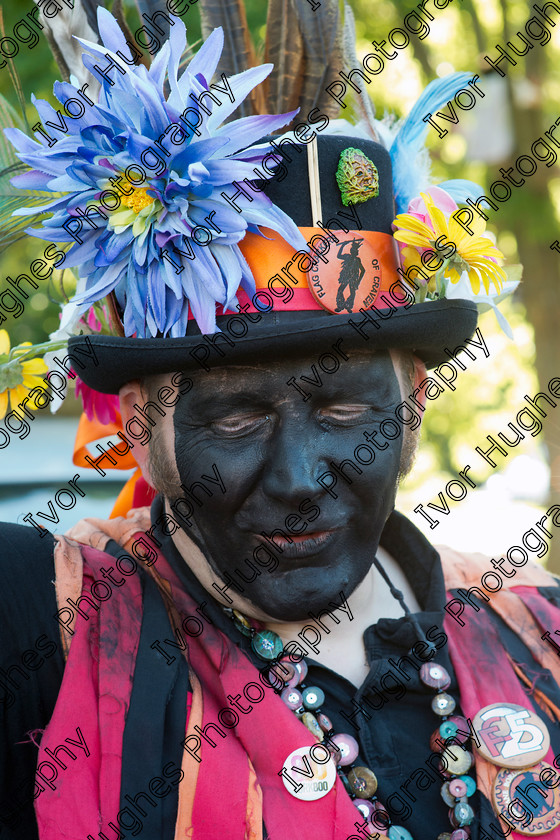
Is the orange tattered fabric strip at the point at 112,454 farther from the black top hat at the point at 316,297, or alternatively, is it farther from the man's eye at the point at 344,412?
the man's eye at the point at 344,412

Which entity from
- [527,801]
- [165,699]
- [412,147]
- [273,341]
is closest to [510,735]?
[527,801]

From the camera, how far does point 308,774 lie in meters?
1.70

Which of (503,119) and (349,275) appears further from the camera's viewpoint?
(503,119)

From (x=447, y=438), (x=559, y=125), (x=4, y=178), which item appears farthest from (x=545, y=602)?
(x=447, y=438)

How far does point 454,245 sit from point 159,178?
26.6 inches

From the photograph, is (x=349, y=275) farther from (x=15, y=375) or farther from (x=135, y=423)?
(x=15, y=375)

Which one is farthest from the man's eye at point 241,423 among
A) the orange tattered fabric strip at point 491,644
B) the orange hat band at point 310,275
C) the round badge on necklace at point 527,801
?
the round badge on necklace at point 527,801

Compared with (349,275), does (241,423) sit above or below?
below

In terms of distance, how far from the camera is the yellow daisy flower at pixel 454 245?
1893 mm

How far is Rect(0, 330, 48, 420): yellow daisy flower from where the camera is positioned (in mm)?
2102

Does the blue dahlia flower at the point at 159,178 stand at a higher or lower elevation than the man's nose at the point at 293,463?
higher

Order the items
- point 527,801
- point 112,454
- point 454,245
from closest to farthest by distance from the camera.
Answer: point 527,801, point 454,245, point 112,454

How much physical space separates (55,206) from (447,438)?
1176cm

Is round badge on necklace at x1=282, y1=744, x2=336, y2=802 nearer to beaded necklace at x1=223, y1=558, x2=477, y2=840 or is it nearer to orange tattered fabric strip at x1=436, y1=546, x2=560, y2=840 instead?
beaded necklace at x1=223, y1=558, x2=477, y2=840
